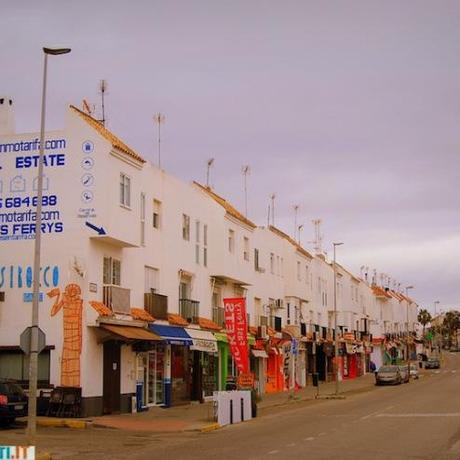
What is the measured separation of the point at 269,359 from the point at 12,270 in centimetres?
2613

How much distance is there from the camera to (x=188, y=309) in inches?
1457

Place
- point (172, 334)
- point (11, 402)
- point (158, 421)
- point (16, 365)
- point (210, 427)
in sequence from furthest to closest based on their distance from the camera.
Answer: point (172, 334) → point (16, 365) → point (158, 421) → point (210, 427) → point (11, 402)

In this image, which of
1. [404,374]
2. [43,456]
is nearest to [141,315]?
[43,456]

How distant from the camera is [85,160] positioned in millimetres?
29078

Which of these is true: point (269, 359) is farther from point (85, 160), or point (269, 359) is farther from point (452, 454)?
point (452, 454)

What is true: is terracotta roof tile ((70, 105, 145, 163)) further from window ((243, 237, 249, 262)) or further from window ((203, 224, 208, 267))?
window ((243, 237, 249, 262))

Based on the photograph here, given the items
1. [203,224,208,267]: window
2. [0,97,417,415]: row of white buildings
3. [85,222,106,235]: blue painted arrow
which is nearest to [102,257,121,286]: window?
[0,97,417,415]: row of white buildings

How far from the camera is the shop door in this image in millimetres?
29438

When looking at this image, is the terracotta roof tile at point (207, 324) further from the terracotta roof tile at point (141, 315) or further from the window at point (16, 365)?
the window at point (16, 365)

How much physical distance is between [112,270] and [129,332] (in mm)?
2664

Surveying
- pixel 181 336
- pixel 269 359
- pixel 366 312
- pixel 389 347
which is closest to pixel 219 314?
pixel 181 336

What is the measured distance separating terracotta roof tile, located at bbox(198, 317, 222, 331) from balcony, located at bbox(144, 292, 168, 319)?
448 cm

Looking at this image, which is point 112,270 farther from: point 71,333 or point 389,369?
point 389,369

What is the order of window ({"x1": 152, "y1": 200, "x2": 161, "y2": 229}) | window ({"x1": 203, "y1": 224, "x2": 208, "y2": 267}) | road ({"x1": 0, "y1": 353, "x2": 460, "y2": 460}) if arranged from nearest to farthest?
road ({"x1": 0, "y1": 353, "x2": 460, "y2": 460}) < window ({"x1": 152, "y1": 200, "x2": 161, "y2": 229}) < window ({"x1": 203, "y1": 224, "x2": 208, "y2": 267})
